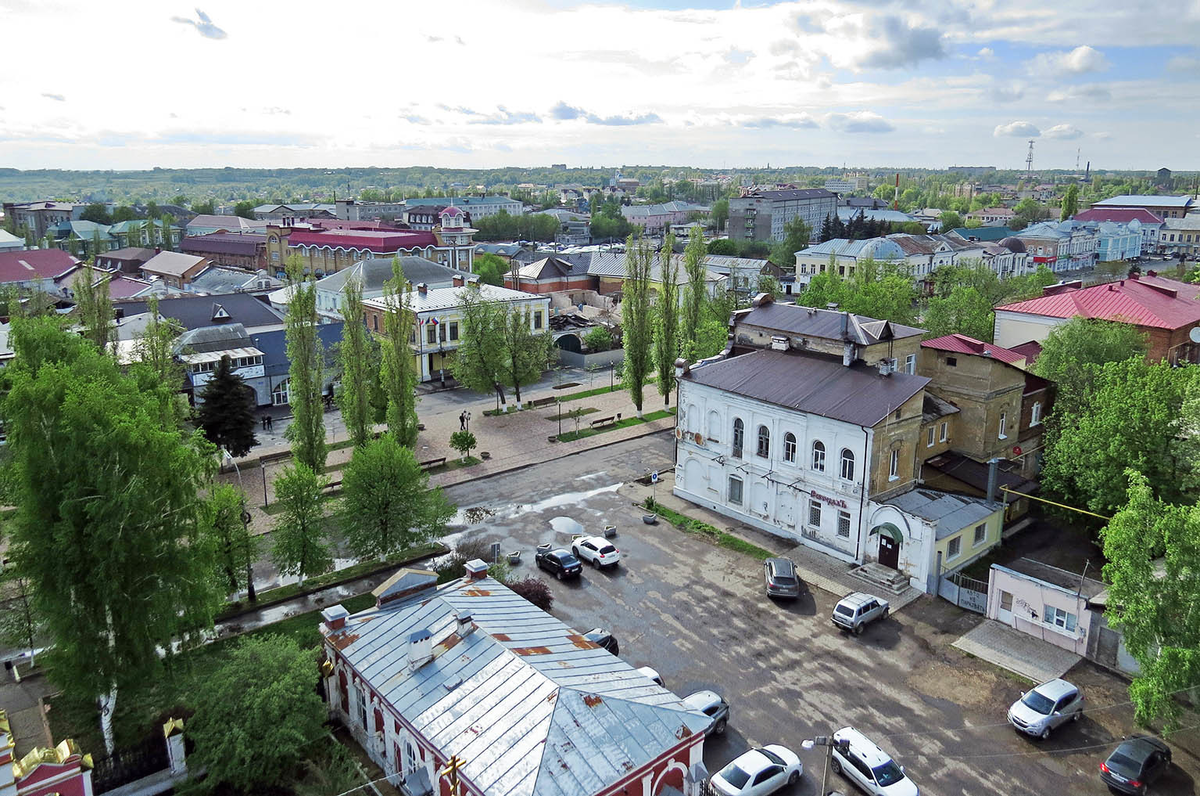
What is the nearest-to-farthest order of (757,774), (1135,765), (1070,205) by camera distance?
(757,774)
(1135,765)
(1070,205)

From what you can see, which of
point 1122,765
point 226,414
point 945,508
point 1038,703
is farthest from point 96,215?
point 1122,765

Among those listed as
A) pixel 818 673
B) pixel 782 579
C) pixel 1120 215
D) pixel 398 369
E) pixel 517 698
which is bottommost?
pixel 818 673

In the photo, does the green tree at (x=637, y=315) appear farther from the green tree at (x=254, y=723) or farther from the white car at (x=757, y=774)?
the green tree at (x=254, y=723)

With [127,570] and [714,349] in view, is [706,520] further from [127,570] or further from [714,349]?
[127,570]

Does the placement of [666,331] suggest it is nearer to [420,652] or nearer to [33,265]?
[420,652]

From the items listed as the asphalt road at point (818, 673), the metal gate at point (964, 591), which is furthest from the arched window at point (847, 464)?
the asphalt road at point (818, 673)
